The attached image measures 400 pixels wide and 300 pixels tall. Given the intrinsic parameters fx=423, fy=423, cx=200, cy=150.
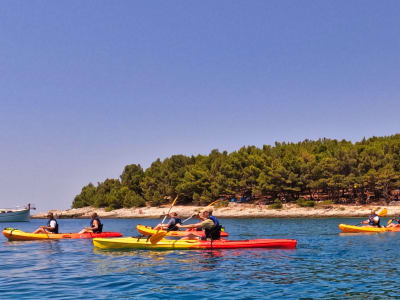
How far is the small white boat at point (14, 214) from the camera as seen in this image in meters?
73.5

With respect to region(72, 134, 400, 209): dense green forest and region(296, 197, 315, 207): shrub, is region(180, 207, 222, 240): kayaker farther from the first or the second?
region(296, 197, 315, 207): shrub

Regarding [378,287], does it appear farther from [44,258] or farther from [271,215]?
[271,215]

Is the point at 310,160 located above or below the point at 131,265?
above

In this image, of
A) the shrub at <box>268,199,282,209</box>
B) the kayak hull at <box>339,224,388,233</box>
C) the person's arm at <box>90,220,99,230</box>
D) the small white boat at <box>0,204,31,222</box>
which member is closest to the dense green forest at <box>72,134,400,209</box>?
the shrub at <box>268,199,282,209</box>

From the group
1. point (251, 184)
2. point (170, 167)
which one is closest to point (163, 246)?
point (251, 184)

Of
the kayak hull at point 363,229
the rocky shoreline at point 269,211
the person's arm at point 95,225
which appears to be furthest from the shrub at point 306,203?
the person's arm at point 95,225

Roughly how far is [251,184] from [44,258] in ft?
216

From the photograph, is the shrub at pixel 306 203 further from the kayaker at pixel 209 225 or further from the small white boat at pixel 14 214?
the kayaker at pixel 209 225

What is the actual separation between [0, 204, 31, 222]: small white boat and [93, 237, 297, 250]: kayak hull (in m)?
60.8

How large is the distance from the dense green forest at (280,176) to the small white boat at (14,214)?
1076 inches

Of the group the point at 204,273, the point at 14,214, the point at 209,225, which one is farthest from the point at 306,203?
the point at 204,273

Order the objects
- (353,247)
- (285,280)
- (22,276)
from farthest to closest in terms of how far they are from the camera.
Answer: (353,247) → (22,276) → (285,280)

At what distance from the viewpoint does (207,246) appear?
61.0 feet

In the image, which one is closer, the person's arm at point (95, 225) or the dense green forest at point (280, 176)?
the person's arm at point (95, 225)
